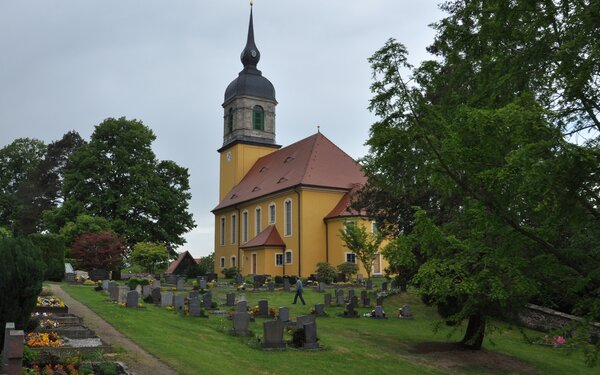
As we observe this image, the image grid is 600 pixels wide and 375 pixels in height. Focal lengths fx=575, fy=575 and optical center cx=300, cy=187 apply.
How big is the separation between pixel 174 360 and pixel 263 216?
115ft

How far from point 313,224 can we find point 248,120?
1602cm

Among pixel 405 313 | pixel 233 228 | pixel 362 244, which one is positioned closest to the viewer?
pixel 405 313

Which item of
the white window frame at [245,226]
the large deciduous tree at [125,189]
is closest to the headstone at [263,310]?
the large deciduous tree at [125,189]

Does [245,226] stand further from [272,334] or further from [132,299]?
[272,334]

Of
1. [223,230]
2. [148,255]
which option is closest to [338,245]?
[148,255]

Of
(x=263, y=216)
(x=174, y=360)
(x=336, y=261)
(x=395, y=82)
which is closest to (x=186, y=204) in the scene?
(x=263, y=216)

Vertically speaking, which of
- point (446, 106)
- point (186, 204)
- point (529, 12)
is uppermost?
point (186, 204)

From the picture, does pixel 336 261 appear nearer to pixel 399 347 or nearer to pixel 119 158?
pixel 119 158

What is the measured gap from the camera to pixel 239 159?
53188mm

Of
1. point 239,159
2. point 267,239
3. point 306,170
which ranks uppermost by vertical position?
point 239,159

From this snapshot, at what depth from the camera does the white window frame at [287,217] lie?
4156 cm

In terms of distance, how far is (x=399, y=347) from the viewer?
15.1 m

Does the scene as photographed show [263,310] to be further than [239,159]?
No

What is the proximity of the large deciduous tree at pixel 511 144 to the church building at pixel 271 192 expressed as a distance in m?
27.5
